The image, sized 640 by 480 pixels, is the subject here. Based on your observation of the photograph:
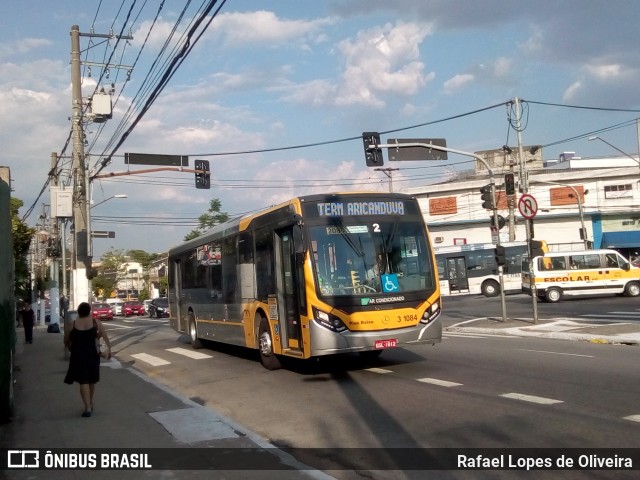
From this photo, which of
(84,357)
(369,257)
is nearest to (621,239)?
(369,257)

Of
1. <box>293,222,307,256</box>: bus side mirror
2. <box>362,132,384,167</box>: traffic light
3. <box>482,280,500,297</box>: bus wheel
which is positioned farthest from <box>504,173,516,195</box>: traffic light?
<box>482,280,500,297</box>: bus wheel

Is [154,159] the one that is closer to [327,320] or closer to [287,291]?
[287,291]

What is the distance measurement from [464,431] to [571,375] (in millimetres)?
4226

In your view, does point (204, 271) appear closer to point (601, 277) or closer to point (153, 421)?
point (153, 421)

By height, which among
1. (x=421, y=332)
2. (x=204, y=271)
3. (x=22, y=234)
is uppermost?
(x=22, y=234)

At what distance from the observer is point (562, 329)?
63.7ft

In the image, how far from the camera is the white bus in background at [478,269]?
4225 cm

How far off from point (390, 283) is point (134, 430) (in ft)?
17.6

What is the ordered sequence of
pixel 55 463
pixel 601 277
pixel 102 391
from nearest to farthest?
pixel 55 463, pixel 102 391, pixel 601 277

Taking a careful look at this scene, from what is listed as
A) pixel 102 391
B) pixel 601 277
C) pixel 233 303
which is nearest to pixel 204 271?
pixel 233 303

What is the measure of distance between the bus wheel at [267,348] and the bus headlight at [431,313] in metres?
3.25

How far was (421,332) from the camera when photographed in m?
12.4

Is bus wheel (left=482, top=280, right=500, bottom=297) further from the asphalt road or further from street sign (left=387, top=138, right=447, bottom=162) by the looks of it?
the asphalt road

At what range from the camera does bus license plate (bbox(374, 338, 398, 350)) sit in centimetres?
1195
